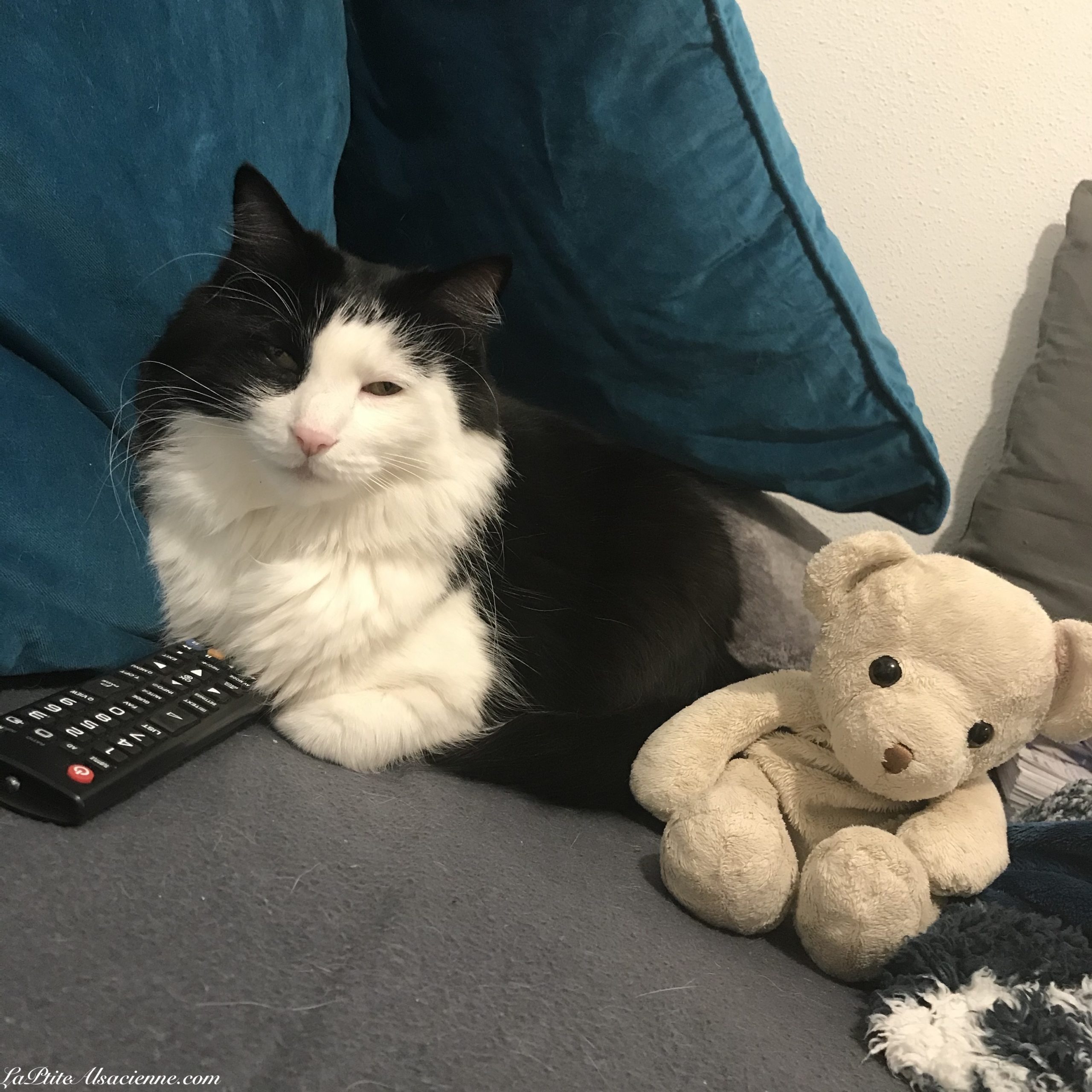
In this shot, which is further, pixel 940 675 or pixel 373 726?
pixel 373 726

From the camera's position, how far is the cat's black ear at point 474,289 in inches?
33.2

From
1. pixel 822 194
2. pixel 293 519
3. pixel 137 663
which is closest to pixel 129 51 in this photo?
pixel 293 519

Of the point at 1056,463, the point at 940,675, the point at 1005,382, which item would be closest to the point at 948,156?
the point at 1005,382

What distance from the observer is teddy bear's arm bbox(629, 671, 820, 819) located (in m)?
0.78

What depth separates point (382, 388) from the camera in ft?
2.77

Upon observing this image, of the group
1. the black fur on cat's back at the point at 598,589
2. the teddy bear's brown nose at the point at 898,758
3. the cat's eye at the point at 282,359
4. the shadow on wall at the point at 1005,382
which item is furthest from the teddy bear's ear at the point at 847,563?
the shadow on wall at the point at 1005,382

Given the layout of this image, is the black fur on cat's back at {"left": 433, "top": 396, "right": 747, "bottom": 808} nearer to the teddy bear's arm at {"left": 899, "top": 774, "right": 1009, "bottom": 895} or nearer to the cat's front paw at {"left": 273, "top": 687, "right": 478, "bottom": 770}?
the cat's front paw at {"left": 273, "top": 687, "right": 478, "bottom": 770}

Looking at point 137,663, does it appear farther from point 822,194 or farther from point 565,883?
point 822,194

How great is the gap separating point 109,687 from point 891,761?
67 cm

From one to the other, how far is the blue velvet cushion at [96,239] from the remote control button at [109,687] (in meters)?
0.02

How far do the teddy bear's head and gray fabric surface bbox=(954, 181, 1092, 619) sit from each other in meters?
0.63

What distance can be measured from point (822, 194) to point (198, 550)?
1.23m

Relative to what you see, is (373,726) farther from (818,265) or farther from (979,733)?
(818,265)

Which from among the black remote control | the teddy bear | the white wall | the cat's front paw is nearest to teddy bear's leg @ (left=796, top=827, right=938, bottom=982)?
the teddy bear
